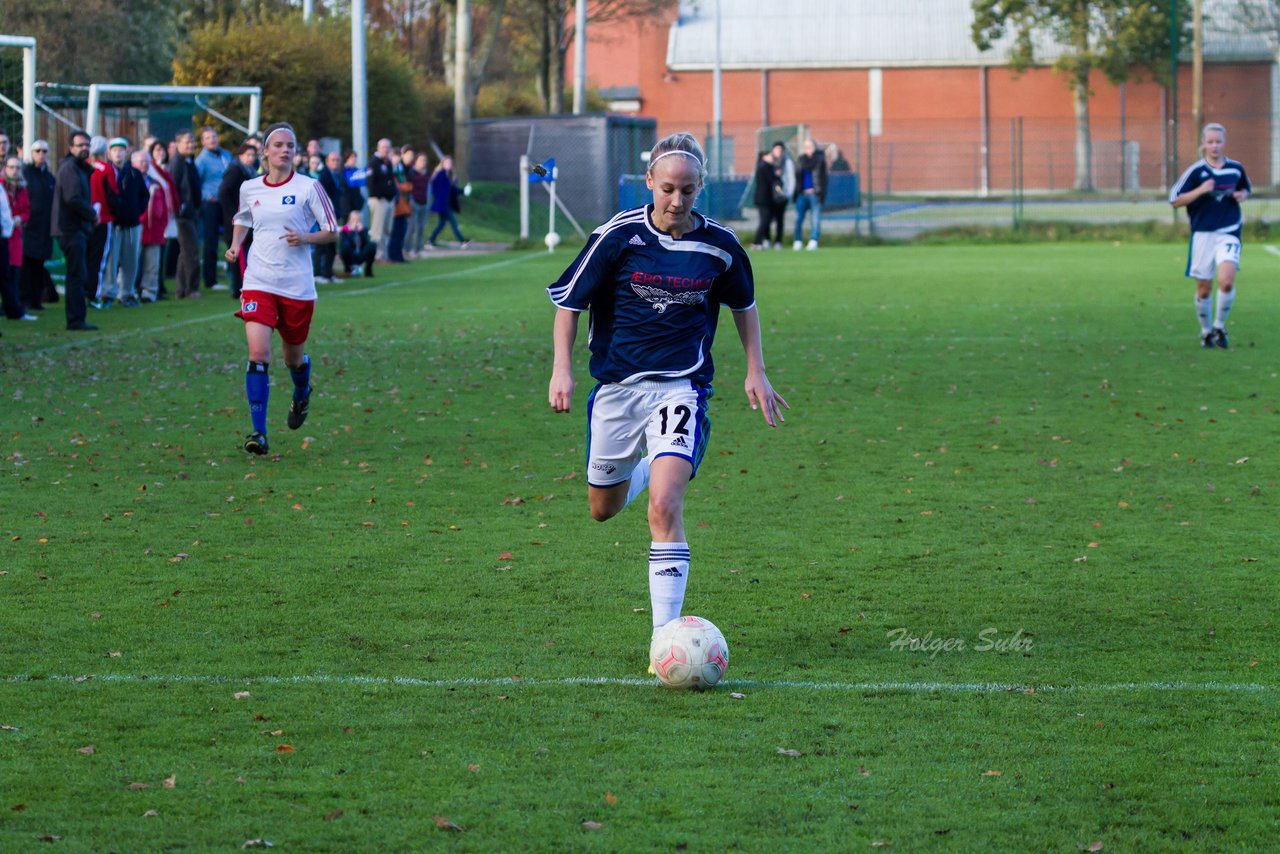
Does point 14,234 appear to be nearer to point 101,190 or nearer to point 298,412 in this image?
point 101,190

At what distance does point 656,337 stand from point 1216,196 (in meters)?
11.5

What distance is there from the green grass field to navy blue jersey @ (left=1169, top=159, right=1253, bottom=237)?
2.69m

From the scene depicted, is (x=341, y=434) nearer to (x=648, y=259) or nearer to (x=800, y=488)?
(x=800, y=488)

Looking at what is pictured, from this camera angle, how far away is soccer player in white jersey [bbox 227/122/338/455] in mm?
10977

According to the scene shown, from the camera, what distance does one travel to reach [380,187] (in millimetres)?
29094

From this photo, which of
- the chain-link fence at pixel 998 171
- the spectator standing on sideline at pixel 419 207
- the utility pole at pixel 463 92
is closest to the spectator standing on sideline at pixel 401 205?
the spectator standing on sideline at pixel 419 207

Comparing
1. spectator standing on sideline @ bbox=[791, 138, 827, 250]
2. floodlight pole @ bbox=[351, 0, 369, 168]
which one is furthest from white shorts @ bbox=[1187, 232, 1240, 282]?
floodlight pole @ bbox=[351, 0, 369, 168]

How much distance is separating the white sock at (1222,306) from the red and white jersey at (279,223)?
366 inches

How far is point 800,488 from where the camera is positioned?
9.80 metres

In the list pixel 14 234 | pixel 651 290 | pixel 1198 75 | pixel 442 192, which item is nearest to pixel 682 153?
pixel 651 290

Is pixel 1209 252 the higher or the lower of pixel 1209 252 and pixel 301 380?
the higher

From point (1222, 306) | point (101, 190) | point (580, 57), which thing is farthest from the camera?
point (580, 57)

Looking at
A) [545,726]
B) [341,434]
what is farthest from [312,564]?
[341,434]

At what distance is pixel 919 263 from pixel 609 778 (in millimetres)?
27533
